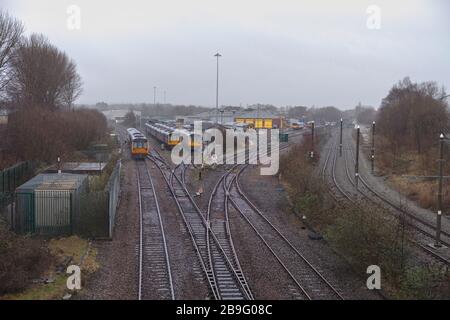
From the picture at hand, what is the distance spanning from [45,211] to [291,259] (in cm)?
736

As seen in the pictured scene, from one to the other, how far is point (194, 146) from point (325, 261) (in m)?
29.5

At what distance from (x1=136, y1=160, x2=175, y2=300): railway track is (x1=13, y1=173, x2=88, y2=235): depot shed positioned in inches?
88.5

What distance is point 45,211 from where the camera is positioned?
15859 millimetres

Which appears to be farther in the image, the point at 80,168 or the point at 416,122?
the point at 416,122

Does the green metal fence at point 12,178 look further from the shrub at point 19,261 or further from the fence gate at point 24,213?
the shrub at point 19,261

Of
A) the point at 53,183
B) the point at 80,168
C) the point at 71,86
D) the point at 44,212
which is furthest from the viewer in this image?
the point at 71,86

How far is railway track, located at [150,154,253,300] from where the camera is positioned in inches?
454

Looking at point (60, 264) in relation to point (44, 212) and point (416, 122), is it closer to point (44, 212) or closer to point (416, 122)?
point (44, 212)

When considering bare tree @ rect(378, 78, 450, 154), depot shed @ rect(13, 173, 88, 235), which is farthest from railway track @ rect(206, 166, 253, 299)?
bare tree @ rect(378, 78, 450, 154)

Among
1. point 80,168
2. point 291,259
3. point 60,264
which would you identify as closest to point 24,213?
point 60,264

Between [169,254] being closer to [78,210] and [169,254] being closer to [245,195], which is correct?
[78,210]

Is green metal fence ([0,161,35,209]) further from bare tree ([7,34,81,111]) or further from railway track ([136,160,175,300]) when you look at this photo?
bare tree ([7,34,81,111])

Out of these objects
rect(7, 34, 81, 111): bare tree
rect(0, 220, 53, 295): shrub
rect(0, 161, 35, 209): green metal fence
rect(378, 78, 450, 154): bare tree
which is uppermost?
rect(7, 34, 81, 111): bare tree

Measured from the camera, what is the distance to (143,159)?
40531 millimetres
